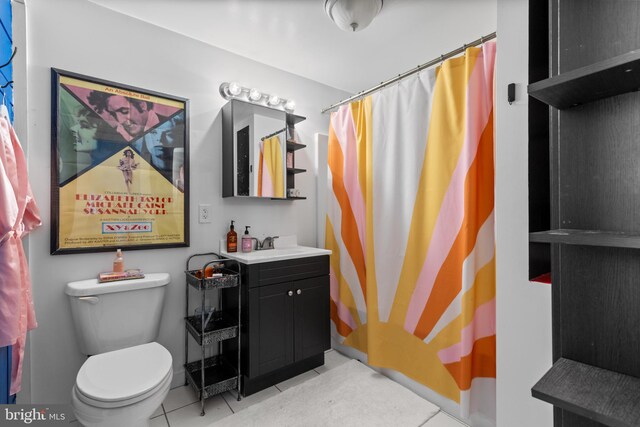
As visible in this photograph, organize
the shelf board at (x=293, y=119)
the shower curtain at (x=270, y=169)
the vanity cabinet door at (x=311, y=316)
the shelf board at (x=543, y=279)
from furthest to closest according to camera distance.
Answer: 1. the shelf board at (x=293, y=119)
2. the shower curtain at (x=270, y=169)
3. the vanity cabinet door at (x=311, y=316)
4. the shelf board at (x=543, y=279)

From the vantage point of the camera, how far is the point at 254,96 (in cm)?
235

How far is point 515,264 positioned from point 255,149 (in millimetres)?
1884

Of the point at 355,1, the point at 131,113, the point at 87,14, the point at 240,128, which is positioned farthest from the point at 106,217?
the point at 355,1

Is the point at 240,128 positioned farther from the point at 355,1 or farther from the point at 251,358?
the point at 251,358

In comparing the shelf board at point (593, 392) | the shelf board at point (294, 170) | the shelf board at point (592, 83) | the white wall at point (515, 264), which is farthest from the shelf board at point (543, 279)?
the shelf board at point (294, 170)

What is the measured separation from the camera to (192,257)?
2.15 metres

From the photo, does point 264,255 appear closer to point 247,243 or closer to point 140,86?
point 247,243

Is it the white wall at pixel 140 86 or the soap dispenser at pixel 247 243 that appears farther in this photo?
the soap dispenser at pixel 247 243

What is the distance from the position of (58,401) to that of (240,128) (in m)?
2.04

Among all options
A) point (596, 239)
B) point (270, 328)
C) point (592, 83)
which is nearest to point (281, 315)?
point (270, 328)

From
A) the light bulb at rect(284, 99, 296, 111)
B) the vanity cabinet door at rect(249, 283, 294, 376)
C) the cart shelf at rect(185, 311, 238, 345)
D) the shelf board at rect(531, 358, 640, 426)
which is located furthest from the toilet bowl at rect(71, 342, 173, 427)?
the light bulb at rect(284, 99, 296, 111)

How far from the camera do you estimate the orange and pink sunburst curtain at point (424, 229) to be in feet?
5.35

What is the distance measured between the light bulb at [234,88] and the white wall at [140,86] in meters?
0.12

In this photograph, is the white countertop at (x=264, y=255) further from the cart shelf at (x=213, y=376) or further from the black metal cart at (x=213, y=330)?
the cart shelf at (x=213, y=376)
